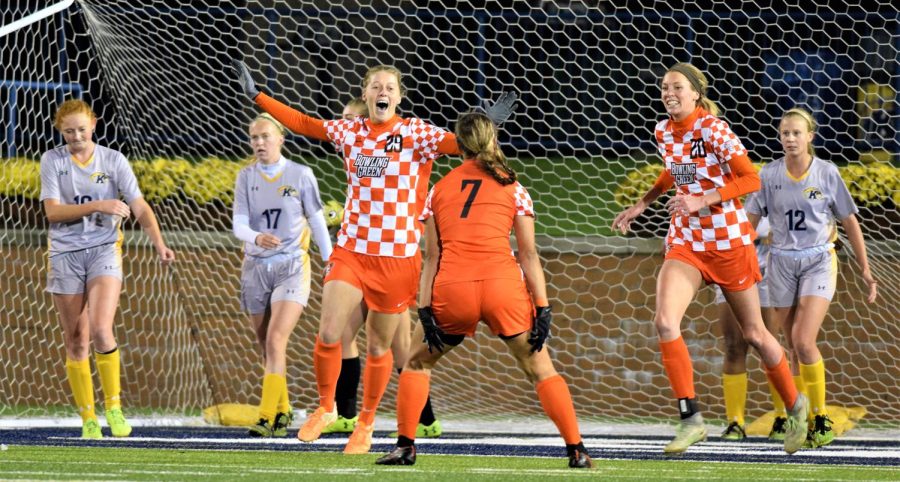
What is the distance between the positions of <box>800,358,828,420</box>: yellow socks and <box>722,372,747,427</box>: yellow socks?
0.64 meters

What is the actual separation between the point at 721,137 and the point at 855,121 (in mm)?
6258

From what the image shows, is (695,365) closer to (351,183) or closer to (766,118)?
(766,118)

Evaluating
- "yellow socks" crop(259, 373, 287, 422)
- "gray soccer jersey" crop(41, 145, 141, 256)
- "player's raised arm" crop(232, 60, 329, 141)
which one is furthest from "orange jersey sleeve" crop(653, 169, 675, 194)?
"gray soccer jersey" crop(41, 145, 141, 256)

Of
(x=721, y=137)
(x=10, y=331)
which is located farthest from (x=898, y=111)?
(x=10, y=331)

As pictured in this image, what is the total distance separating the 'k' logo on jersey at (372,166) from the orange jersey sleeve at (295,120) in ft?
1.20

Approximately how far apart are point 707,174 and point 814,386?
181 centimetres

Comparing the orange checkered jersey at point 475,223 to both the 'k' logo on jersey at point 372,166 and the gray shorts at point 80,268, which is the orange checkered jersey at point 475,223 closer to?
the 'k' logo on jersey at point 372,166

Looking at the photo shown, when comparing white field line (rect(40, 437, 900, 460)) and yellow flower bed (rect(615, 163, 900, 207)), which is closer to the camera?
white field line (rect(40, 437, 900, 460))

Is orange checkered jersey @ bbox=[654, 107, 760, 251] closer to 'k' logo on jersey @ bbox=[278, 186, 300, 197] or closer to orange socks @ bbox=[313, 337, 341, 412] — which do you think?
orange socks @ bbox=[313, 337, 341, 412]

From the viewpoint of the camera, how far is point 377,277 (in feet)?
25.0

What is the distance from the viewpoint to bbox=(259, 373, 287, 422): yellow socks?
9192 millimetres

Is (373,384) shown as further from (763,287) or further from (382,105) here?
(763,287)

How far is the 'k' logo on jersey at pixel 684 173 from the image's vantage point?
25.3 feet

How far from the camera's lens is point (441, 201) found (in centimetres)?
681
